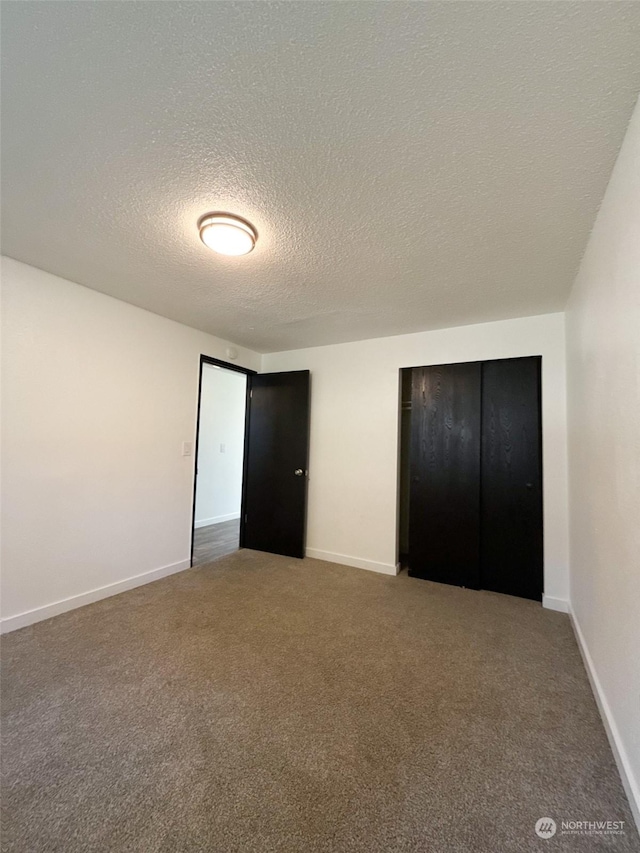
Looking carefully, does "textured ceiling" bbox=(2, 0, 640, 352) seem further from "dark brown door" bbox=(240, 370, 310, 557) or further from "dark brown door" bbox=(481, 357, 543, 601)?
"dark brown door" bbox=(240, 370, 310, 557)

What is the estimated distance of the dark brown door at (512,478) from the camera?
281 centimetres

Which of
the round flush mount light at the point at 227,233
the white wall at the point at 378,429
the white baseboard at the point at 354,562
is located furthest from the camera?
the white baseboard at the point at 354,562

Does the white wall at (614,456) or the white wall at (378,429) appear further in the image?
the white wall at (378,429)

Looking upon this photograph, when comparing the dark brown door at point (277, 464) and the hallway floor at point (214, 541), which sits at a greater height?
the dark brown door at point (277, 464)

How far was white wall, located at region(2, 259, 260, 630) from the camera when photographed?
224 cm

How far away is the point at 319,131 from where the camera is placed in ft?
4.07

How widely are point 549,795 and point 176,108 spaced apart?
286 centimetres

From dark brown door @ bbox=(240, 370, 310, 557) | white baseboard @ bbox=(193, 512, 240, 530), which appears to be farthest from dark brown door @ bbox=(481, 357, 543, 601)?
white baseboard @ bbox=(193, 512, 240, 530)

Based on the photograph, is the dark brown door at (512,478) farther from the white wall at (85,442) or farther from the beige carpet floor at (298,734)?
the white wall at (85,442)

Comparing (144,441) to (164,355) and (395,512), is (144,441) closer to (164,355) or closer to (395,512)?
(164,355)

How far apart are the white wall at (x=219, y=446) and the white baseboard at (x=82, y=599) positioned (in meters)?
1.86

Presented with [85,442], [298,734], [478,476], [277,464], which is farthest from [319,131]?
[277,464]

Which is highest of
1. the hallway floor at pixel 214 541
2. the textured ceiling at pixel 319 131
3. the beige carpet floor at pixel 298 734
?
the textured ceiling at pixel 319 131

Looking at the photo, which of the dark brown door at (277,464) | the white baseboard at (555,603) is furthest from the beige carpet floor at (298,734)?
the dark brown door at (277,464)
